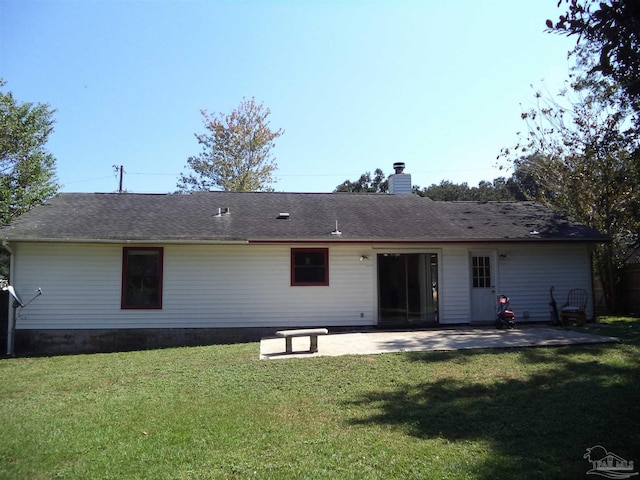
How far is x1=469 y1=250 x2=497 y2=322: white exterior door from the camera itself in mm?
12867

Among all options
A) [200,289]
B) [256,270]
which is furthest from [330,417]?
[200,289]

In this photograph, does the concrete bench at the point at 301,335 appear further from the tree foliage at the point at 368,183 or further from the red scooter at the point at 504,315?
the tree foliage at the point at 368,183

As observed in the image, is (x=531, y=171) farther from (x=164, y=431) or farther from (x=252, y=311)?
(x=164, y=431)

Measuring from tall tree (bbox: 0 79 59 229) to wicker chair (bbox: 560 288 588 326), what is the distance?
2299cm

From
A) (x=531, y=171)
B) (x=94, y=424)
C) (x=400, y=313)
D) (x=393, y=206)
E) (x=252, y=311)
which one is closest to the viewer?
(x=94, y=424)

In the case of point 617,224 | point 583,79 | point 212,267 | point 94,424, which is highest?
point 583,79

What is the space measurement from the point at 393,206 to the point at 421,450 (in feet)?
37.4

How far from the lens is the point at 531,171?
65.0 feet

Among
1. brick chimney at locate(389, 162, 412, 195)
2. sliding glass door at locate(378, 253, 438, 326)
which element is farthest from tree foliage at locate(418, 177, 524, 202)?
sliding glass door at locate(378, 253, 438, 326)

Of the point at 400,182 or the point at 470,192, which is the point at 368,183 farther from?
the point at 400,182

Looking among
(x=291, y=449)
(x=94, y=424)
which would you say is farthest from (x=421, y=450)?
(x=94, y=424)

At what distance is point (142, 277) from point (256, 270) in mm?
2985

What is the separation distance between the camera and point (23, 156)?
22.2 meters

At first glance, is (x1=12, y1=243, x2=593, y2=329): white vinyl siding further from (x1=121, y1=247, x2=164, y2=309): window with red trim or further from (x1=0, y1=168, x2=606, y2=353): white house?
(x1=121, y1=247, x2=164, y2=309): window with red trim
